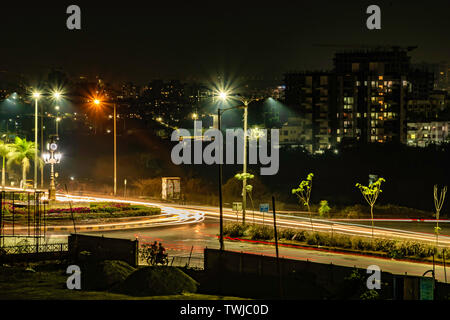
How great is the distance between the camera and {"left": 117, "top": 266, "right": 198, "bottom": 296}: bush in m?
17.5

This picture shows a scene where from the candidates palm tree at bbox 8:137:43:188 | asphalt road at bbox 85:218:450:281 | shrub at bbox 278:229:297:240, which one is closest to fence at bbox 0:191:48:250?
asphalt road at bbox 85:218:450:281

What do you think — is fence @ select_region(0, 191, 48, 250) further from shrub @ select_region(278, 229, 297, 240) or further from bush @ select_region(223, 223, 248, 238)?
shrub @ select_region(278, 229, 297, 240)

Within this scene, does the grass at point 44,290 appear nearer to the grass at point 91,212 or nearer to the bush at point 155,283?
the bush at point 155,283

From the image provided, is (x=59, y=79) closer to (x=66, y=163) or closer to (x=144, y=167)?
(x=66, y=163)

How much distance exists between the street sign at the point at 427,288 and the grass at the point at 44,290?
17.0ft

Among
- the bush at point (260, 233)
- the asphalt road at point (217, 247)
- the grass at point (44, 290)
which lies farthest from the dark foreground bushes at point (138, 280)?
the bush at point (260, 233)

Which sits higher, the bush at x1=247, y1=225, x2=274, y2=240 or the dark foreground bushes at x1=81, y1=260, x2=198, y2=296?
the dark foreground bushes at x1=81, y1=260, x2=198, y2=296

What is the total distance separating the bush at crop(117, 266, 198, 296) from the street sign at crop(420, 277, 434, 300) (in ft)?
22.6

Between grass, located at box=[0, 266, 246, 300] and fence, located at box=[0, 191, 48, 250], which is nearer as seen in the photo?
grass, located at box=[0, 266, 246, 300]

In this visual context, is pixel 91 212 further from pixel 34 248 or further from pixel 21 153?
pixel 21 153

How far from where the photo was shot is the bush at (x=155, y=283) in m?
17.5
